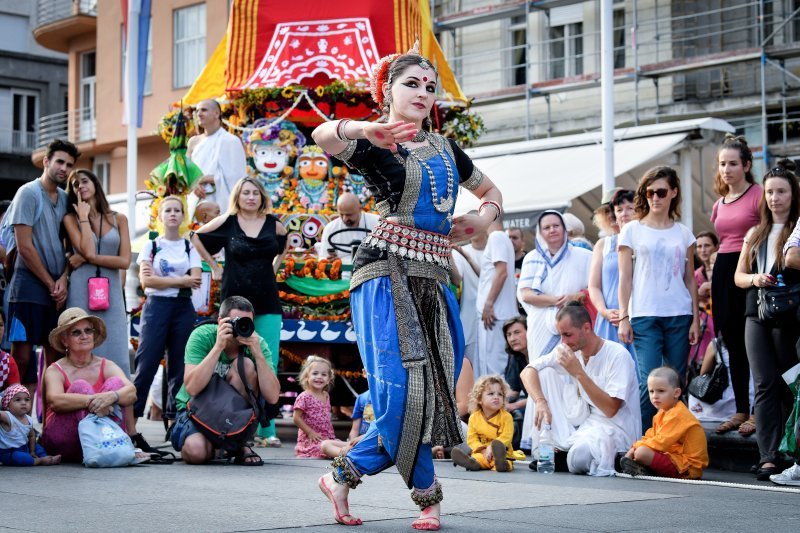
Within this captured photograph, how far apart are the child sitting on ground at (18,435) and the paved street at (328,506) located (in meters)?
0.19

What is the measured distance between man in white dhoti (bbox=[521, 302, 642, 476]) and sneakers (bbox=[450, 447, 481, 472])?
1.46ft

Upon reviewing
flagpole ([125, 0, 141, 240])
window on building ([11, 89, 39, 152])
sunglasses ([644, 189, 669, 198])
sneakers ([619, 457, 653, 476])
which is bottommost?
sneakers ([619, 457, 653, 476])

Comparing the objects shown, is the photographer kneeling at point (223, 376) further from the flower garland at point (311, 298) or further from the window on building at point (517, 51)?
the window on building at point (517, 51)

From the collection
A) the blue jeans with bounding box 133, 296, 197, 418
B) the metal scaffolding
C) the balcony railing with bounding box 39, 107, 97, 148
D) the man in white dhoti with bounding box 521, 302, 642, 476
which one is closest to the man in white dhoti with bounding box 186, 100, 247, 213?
the blue jeans with bounding box 133, 296, 197, 418

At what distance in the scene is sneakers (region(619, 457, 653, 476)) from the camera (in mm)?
8062

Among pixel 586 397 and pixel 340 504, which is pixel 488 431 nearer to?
pixel 586 397

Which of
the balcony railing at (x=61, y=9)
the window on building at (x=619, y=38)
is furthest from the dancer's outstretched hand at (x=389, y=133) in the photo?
the balcony railing at (x=61, y=9)

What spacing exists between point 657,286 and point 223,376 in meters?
2.98

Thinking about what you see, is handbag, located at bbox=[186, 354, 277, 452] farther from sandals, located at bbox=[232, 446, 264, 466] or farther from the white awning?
the white awning

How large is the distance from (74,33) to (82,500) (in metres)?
33.5

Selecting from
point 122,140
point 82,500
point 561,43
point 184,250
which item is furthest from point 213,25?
point 82,500

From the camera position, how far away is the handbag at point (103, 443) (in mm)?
7934

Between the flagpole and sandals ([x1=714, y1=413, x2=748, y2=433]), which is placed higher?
the flagpole

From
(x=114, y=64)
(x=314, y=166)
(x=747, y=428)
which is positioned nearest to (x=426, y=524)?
(x=747, y=428)
